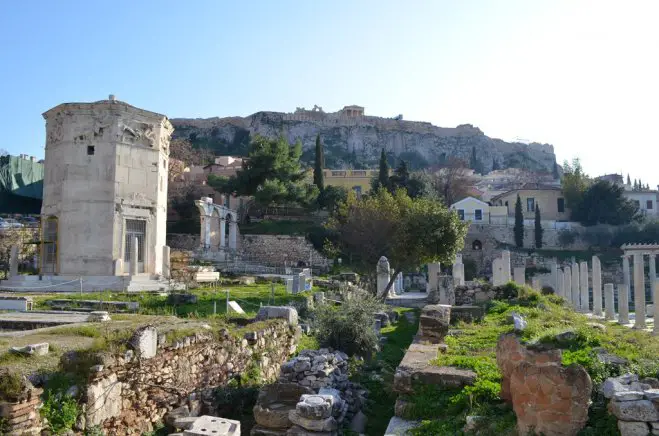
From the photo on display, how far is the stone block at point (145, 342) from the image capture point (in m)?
7.73

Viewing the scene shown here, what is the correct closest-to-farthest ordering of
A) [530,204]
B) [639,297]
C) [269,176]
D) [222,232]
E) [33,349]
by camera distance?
[33,349], [639,297], [222,232], [269,176], [530,204]

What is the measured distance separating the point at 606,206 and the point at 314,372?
184 feet

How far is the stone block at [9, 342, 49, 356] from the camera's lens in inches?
276

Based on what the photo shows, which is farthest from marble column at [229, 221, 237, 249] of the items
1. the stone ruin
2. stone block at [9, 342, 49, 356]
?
stone block at [9, 342, 49, 356]

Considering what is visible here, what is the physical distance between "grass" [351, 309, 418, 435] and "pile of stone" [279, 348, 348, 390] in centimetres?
59

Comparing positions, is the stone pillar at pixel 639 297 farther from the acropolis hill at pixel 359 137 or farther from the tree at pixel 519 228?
the acropolis hill at pixel 359 137

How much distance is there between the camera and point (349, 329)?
12.4 m

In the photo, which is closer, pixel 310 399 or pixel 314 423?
pixel 314 423

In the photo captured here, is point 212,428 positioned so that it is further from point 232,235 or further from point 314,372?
point 232,235

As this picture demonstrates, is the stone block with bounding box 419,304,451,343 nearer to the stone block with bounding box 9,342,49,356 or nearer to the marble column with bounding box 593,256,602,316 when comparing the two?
the stone block with bounding box 9,342,49,356

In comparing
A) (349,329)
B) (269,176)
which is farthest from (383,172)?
(349,329)

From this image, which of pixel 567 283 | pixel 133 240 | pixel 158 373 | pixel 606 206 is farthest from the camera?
pixel 606 206

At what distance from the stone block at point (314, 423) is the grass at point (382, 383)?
1096mm

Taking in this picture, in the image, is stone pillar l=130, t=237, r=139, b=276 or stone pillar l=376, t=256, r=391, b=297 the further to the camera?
stone pillar l=376, t=256, r=391, b=297
